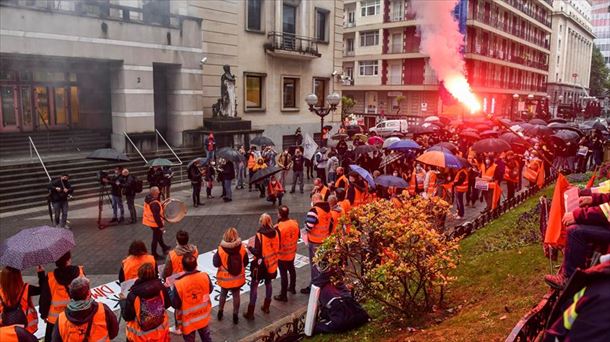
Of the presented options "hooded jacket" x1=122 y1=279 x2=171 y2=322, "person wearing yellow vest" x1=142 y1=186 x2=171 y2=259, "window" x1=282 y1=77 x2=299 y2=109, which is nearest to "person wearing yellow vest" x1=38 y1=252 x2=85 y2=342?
"hooded jacket" x1=122 y1=279 x2=171 y2=322

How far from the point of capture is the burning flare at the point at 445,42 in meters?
16.2

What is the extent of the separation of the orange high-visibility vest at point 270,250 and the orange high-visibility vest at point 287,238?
0.18m

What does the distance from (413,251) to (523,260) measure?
115 inches

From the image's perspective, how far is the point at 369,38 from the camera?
2040 inches

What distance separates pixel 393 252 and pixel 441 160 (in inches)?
260

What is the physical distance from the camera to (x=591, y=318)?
243 centimetres

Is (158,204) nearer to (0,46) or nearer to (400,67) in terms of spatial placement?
(0,46)

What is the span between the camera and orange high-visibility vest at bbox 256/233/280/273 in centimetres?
783

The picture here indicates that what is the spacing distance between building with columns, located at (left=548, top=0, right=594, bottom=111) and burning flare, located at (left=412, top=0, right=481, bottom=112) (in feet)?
205

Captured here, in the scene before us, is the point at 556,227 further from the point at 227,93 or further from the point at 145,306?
the point at 227,93

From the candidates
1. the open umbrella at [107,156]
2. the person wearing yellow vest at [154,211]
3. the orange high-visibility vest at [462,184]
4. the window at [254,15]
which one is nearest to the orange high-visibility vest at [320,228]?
the person wearing yellow vest at [154,211]

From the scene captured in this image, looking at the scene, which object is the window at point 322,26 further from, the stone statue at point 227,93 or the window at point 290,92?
the stone statue at point 227,93

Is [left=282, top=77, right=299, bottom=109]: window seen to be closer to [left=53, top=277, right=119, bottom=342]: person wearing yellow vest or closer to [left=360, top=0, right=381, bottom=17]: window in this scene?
[left=360, top=0, right=381, bottom=17]: window

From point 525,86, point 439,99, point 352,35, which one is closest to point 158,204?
point 439,99
